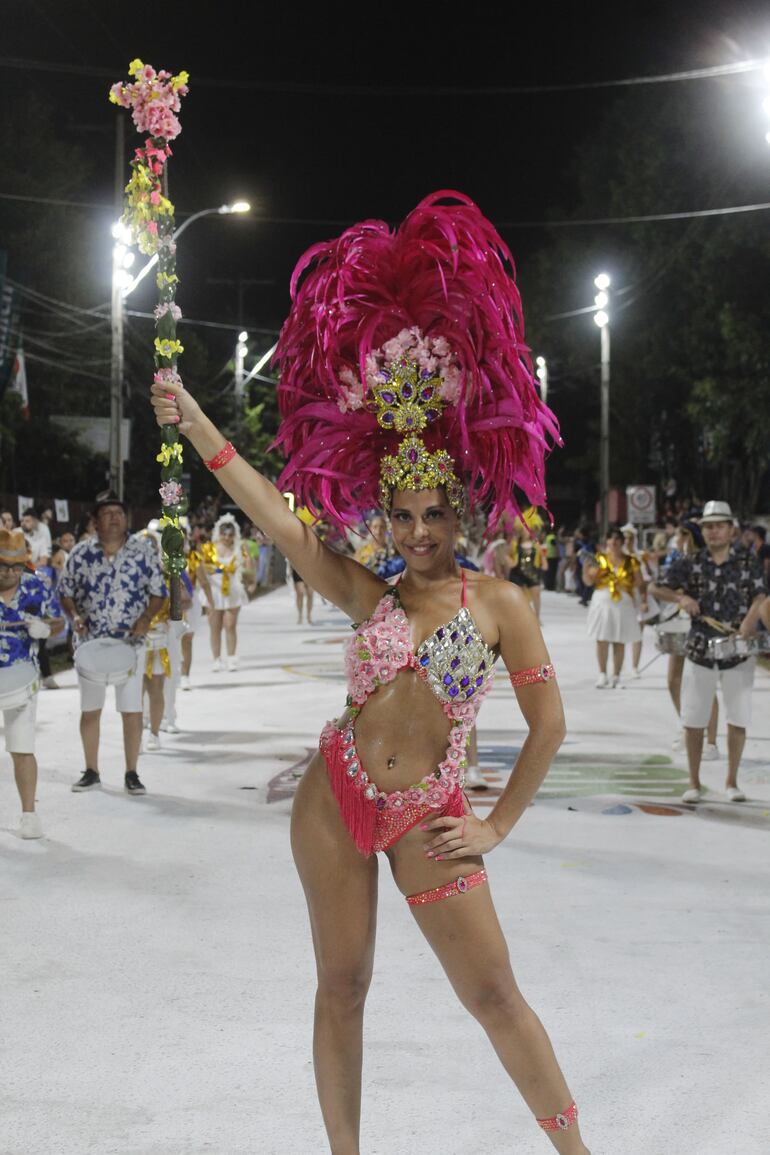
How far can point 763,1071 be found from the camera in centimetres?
459

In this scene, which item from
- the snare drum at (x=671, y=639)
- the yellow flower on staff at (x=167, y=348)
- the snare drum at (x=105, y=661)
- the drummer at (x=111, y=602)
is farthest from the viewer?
the snare drum at (x=671, y=639)

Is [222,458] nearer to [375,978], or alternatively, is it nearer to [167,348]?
[167,348]

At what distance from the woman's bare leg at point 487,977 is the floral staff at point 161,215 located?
3.92 ft

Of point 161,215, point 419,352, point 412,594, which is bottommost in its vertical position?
point 412,594

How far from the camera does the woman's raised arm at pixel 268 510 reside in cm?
368

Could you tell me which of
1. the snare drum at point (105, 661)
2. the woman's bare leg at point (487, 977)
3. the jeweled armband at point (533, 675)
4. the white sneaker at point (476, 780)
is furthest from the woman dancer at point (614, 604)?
the woman's bare leg at point (487, 977)

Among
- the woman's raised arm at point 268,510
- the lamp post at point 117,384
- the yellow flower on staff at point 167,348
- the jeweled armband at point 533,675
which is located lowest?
the jeweled armband at point 533,675

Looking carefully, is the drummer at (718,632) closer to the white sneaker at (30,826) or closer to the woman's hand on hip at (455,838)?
the white sneaker at (30,826)

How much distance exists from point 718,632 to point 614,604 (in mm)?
6770

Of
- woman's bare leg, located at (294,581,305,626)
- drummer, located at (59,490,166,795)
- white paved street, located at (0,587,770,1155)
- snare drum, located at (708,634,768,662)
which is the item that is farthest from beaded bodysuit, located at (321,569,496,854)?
woman's bare leg, located at (294,581,305,626)

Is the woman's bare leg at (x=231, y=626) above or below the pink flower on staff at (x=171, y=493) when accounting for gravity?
below

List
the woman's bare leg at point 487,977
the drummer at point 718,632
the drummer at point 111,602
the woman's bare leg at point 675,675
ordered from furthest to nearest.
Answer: the woman's bare leg at point 675,675 < the drummer at point 111,602 < the drummer at point 718,632 < the woman's bare leg at point 487,977

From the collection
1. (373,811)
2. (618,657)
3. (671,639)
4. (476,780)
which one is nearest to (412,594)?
(373,811)

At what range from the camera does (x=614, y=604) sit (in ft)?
52.6
